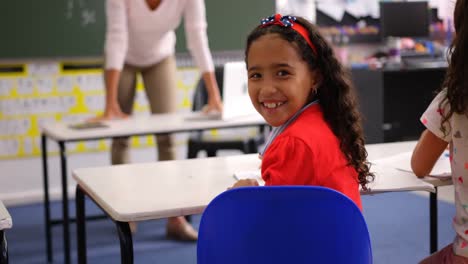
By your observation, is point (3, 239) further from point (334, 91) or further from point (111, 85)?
point (111, 85)

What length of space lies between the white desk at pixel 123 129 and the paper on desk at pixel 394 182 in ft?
4.09

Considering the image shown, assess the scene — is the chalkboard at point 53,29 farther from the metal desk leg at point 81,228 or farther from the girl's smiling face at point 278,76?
the girl's smiling face at point 278,76

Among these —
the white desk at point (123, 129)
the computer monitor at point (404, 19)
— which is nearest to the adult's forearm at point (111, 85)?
the white desk at point (123, 129)

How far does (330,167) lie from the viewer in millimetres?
1447

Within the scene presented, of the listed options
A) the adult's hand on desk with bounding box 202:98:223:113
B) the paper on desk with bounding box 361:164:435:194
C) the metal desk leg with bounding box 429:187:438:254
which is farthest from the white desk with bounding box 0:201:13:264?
the adult's hand on desk with bounding box 202:98:223:113

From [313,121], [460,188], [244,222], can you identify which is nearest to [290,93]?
[313,121]

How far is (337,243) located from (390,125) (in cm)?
481

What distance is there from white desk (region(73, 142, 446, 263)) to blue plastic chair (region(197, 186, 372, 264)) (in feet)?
1.27

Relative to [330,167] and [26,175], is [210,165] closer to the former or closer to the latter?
[330,167]

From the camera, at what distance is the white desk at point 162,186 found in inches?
65.3

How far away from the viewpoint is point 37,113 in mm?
4520

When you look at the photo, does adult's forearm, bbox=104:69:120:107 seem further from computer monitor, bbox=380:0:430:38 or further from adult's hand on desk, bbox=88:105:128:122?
computer monitor, bbox=380:0:430:38

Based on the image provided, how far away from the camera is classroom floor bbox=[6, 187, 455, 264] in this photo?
3.41m

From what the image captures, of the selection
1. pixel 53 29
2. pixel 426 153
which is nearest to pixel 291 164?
pixel 426 153
